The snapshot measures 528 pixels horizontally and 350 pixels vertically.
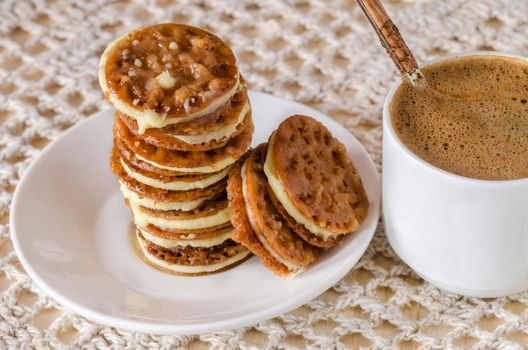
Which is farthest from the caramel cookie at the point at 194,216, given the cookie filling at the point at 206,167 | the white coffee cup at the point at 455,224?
the white coffee cup at the point at 455,224

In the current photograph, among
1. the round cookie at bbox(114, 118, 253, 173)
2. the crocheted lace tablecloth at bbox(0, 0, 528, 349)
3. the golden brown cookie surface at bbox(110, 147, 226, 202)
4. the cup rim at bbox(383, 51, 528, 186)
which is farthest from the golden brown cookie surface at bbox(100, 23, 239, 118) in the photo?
the crocheted lace tablecloth at bbox(0, 0, 528, 349)

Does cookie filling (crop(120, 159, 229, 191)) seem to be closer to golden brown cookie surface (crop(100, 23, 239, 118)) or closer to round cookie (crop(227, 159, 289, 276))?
round cookie (crop(227, 159, 289, 276))

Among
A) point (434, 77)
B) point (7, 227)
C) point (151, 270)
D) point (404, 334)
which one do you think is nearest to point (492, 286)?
point (404, 334)

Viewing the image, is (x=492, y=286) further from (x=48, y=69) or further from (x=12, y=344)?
(x=48, y=69)

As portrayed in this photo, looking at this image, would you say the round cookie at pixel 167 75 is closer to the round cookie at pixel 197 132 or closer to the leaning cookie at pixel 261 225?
the round cookie at pixel 197 132

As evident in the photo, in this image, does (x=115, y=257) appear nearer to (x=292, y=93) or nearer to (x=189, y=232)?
(x=189, y=232)

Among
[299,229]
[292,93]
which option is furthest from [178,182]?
[292,93]
